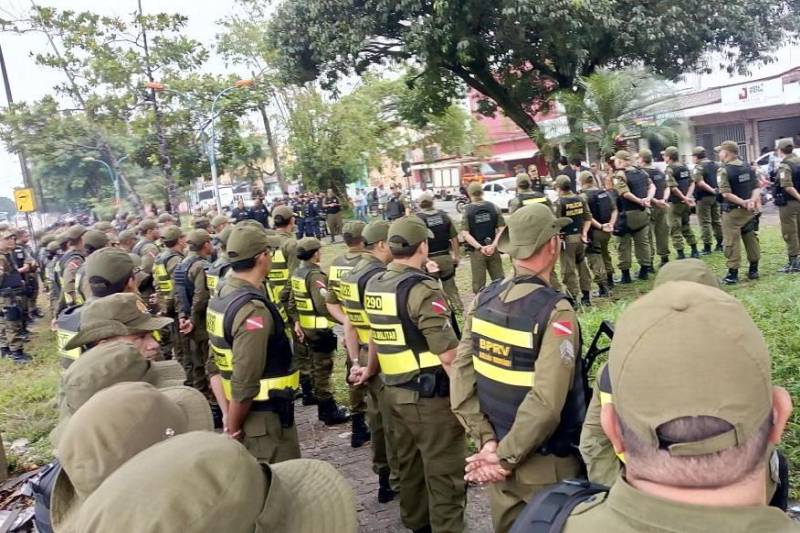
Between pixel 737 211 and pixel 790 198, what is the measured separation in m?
0.73

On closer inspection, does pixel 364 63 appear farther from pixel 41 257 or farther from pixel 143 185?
pixel 143 185

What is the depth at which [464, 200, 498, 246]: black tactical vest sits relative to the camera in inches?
354

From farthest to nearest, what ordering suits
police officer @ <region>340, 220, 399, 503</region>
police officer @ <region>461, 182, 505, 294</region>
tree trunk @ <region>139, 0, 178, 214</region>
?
1. tree trunk @ <region>139, 0, 178, 214</region>
2. police officer @ <region>461, 182, 505, 294</region>
3. police officer @ <region>340, 220, 399, 503</region>

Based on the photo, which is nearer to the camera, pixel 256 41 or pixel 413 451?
pixel 413 451

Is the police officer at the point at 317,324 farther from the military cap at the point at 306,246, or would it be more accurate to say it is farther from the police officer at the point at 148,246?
the police officer at the point at 148,246

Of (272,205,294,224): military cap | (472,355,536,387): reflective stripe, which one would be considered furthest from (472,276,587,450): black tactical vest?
(272,205,294,224): military cap

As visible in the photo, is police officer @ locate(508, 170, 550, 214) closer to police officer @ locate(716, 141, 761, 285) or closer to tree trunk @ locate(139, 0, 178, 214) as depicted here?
police officer @ locate(716, 141, 761, 285)

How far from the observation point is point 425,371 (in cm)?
357

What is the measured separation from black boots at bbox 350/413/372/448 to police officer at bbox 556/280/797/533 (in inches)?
169

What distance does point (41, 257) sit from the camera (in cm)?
1315

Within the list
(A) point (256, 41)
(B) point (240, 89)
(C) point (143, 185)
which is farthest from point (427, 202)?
(C) point (143, 185)

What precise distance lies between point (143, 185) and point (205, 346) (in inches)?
1572

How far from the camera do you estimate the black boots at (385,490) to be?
4.43 m

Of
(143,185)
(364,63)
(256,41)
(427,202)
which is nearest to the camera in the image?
(427,202)
